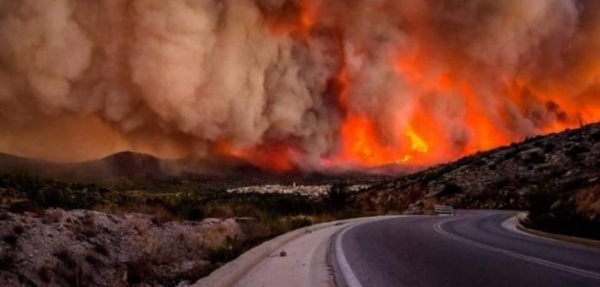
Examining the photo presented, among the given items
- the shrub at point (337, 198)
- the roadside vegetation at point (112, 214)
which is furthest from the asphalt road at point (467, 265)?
the shrub at point (337, 198)

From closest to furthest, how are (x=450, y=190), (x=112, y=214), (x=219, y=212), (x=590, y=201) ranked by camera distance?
(x=112, y=214)
(x=590, y=201)
(x=219, y=212)
(x=450, y=190)

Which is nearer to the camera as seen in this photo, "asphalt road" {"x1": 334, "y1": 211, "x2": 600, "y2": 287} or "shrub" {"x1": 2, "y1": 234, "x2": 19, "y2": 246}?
"shrub" {"x1": 2, "y1": 234, "x2": 19, "y2": 246}

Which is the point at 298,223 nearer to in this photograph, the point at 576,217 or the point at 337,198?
the point at 576,217

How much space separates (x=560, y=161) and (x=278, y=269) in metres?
44.0

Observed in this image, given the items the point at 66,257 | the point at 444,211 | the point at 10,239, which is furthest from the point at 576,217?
the point at 444,211

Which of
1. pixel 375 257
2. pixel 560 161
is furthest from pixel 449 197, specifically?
pixel 375 257

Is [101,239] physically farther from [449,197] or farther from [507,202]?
[449,197]

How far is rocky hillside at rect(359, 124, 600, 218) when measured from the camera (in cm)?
4319

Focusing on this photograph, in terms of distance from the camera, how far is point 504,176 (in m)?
50.7

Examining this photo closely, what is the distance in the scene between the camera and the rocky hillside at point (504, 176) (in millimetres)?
43188

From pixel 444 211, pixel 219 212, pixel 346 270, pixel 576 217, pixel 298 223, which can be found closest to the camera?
pixel 346 270

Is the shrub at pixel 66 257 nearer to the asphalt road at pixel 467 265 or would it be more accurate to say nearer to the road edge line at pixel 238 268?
the road edge line at pixel 238 268

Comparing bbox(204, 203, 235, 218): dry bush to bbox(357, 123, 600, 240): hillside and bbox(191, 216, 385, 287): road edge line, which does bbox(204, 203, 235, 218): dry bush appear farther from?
bbox(357, 123, 600, 240): hillside

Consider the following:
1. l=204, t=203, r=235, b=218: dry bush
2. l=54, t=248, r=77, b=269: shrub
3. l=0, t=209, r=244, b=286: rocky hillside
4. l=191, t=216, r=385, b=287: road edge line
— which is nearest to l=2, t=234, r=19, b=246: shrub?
l=0, t=209, r=244, b=286: rocky hillside
